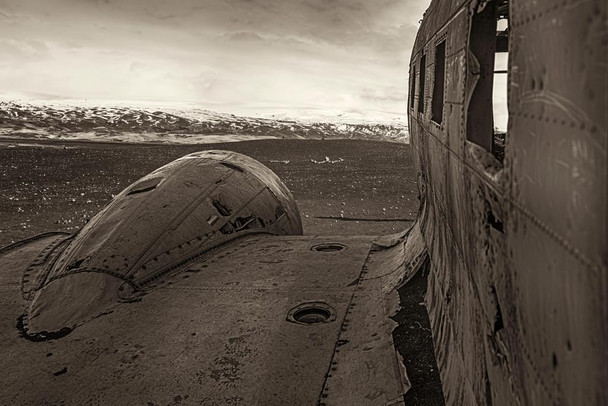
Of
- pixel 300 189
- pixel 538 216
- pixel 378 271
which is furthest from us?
pixel 300 189

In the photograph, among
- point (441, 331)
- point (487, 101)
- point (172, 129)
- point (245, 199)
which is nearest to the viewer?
point (487, 101)

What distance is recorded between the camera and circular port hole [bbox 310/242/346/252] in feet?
24.3

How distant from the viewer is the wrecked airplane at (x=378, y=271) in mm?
1522

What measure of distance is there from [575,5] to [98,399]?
13.1 feet

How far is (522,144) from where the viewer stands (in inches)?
78.0

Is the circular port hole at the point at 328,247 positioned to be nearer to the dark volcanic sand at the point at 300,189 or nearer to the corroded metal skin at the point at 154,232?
the corroded metal skin at the point at 154,232

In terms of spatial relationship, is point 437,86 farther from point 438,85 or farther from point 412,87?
point 412,87

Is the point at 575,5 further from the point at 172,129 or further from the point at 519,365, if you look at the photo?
the point at 172,129

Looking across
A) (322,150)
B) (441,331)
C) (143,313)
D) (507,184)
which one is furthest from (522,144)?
(322,150)

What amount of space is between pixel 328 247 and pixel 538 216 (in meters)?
5.75

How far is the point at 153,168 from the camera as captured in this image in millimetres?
24688

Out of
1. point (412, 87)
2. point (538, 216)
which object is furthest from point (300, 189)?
point (538, 216)

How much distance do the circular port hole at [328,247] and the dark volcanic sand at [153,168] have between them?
18.5 ft

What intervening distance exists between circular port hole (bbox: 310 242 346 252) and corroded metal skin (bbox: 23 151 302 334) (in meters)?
1.32
